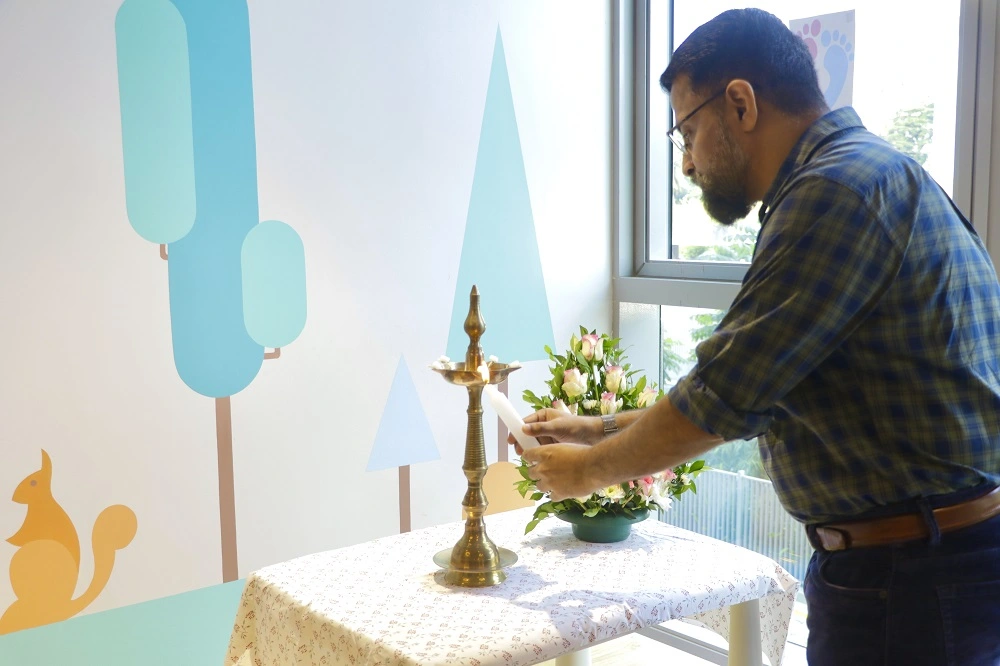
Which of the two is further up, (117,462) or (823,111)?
(823,111)

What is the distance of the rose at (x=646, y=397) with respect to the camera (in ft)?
6.64

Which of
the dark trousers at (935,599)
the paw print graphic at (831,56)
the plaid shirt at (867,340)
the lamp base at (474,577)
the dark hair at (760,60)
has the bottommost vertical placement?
the lamp base at (474,577)

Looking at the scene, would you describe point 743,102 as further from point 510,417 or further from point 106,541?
point 106,541

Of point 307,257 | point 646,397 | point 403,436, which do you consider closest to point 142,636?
A: point 403,436

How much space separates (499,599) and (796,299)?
0.77 meters

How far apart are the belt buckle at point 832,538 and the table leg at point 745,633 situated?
0.50 meters

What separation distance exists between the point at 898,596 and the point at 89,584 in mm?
1859

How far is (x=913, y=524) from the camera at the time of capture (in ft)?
4.24

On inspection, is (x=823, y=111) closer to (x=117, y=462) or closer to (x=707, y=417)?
(x=707, y=417)

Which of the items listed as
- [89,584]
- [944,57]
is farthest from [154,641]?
[944,57]

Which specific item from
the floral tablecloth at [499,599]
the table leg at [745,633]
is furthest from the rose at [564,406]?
the table leg at [745,633]


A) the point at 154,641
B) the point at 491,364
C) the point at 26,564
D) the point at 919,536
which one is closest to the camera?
the point at 919,536

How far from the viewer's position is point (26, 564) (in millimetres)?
2219

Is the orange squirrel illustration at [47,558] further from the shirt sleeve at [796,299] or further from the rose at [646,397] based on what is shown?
the shirt sleeve at [796,299]
